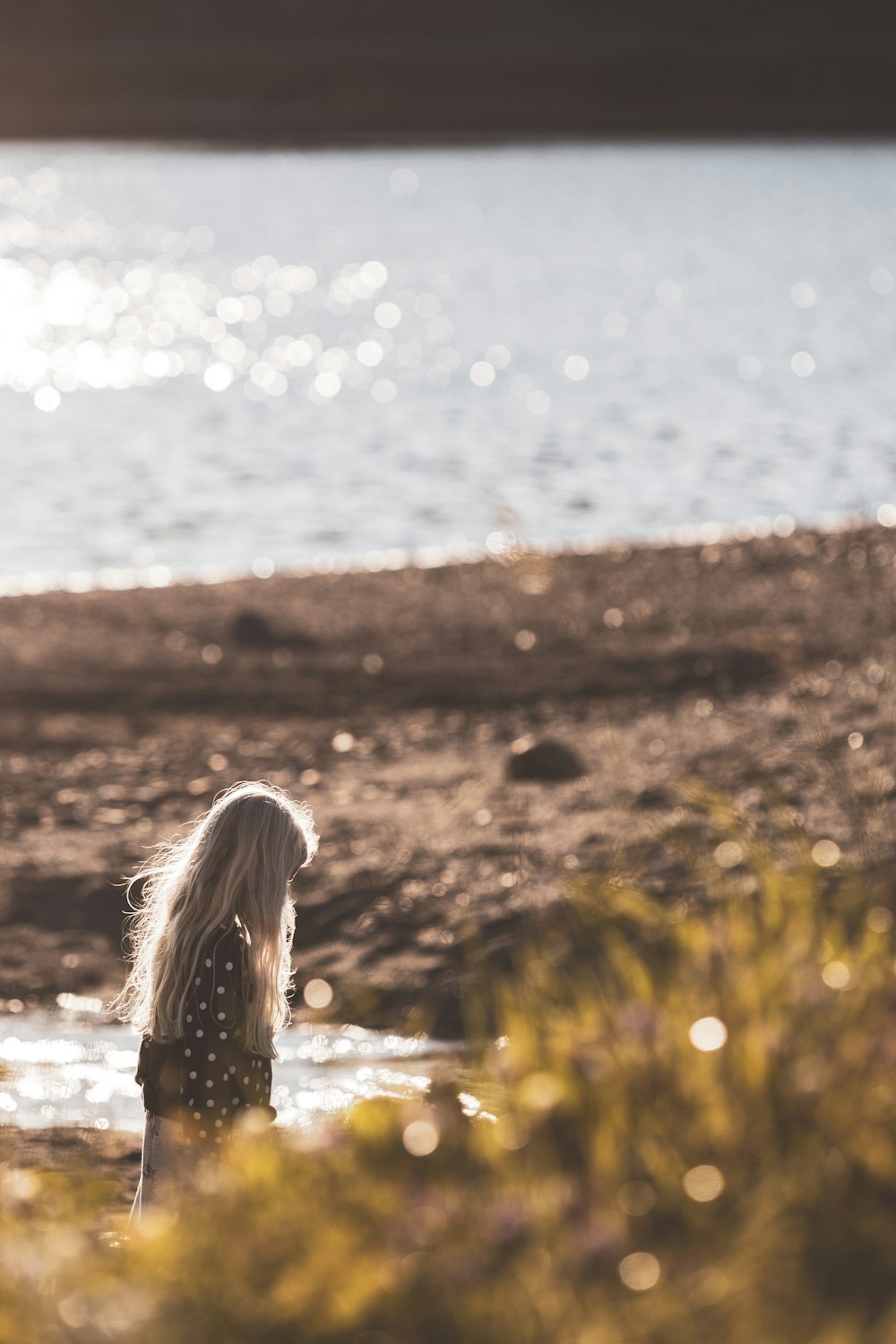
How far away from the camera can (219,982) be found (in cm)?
368

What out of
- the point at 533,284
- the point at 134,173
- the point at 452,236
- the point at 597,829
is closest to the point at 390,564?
the point at 597,829

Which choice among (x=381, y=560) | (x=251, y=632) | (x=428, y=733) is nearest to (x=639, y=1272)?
(x=428, y=733)

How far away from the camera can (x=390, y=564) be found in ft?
46.8

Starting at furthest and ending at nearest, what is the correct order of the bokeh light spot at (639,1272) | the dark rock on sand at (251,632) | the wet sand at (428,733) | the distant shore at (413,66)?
the distant shore at (413,66)
the dark rock on sand at (251,632)
the wet sand at (428,733)
the bokeh light spot at (639,1272)

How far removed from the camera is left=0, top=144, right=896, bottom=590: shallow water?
1683 cm

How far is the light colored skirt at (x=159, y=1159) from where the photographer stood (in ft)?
12.0

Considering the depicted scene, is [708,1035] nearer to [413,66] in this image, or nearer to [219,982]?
[219,982]

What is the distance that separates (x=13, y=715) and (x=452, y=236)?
46.7 metres

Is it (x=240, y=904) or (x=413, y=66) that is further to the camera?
(x=413, y=66)

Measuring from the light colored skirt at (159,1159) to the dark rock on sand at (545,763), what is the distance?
4881 millimetres

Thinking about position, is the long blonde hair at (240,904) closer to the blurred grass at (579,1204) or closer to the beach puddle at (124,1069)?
the blurred grass at (579,1204)

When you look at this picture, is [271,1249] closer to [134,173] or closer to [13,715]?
[13,715]

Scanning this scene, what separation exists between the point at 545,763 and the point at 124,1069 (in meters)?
3.21

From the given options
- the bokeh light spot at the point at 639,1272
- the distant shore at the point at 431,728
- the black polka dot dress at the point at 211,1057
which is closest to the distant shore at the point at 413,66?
the distant shore at the point at 431,728
